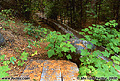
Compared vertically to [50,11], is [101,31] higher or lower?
lower

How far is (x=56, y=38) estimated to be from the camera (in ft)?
9.70

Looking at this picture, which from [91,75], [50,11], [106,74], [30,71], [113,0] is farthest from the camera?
[50,11]

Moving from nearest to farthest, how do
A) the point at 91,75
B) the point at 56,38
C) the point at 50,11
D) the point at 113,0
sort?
the point at 91,75, the point at 56,38, the point at 113,0, the point at 50,11

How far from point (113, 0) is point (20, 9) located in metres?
8.94

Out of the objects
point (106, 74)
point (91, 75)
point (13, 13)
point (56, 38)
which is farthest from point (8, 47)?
point (13, 13)

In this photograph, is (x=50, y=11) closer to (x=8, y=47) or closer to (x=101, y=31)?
(x=101, y=31)

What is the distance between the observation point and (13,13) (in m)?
6.66

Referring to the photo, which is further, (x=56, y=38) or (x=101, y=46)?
(x=101, y=46)

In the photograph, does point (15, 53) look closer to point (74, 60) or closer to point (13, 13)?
point (74, 60)

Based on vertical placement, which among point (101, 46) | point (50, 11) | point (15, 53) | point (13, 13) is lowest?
point (101, 46)

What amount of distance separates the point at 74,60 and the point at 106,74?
1.29 m

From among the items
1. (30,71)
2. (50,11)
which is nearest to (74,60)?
(30,71)

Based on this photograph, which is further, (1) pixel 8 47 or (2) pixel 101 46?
(2) pixel 101 46

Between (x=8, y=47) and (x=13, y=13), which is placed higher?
(x=13, y=13)
